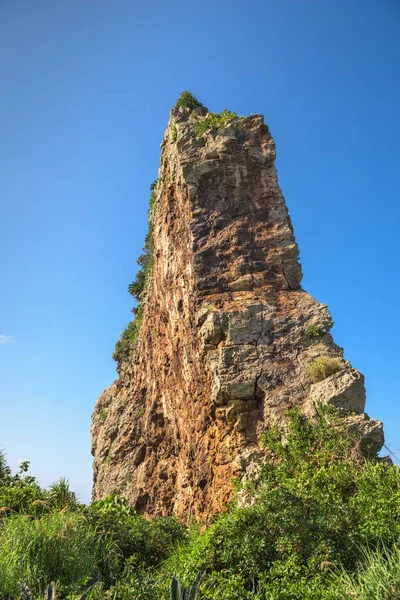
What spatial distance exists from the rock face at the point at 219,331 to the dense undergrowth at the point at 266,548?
1.56 metres

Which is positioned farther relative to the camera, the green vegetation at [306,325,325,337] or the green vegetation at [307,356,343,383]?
the green vegetation at [306,325,325,337]

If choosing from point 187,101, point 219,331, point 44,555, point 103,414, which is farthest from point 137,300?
point 44,555

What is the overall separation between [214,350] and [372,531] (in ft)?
22.0

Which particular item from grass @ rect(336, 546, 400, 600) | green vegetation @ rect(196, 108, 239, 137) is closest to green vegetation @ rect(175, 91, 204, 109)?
green vegetation @ rect(196, 108, 239, 137)

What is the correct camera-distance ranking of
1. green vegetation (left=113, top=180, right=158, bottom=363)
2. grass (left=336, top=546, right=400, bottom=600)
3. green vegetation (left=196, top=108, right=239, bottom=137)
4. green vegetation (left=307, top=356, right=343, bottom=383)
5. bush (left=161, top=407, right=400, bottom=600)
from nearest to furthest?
grass (left=336, top=546, right=400, bottom=600) < bush (left=161, top=407, right=400, bottom=600) < green vegetation (left=307, top=356, right=343, bottom=383) < green vegetation (left=196, top=108, right=239, bottom=137) < green vegetation (left=113, top=180, right=158, bottom=363)

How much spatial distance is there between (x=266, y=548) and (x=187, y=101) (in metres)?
18.9

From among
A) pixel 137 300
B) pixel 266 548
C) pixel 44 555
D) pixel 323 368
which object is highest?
pixel 137 300

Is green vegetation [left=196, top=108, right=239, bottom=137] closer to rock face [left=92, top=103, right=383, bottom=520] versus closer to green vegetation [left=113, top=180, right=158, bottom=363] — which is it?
rock face [left=92, top=103, right=383, bottom=520]

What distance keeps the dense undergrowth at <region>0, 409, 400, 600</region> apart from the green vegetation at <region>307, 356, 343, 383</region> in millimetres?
1796

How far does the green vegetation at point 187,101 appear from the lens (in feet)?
69.6

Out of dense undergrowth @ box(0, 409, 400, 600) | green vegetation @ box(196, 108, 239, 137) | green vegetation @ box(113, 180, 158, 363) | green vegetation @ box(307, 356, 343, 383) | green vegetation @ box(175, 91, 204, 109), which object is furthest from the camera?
green vegetation @ box(113, 180, 158, 363)

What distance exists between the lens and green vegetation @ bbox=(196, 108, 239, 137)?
1719 centimetres

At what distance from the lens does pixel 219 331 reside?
13539mm

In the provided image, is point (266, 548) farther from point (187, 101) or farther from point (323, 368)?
point (187, 101)
